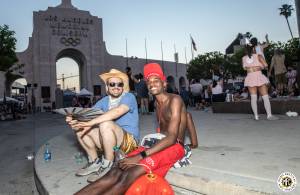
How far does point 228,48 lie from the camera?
335 ft

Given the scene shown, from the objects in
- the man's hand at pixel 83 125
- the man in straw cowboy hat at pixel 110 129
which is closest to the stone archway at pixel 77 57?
the man in straw cowboy hat at pixel 110 129

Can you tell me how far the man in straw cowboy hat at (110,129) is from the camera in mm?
3641

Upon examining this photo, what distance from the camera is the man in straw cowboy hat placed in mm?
3641

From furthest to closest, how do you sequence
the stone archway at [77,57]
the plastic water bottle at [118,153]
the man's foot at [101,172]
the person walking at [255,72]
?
1. the stone archway at [77,57]
2. the person walking at [255,72]
3. the man's foot at [101,172]
4. the plastic water bottle at [118,153]

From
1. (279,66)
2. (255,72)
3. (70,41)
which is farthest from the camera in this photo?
(70,41)

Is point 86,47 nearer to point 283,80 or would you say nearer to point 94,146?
point 283,80

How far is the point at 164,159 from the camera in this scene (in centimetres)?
310

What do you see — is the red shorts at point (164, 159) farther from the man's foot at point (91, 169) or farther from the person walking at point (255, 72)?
the person walking at point (255, 72)

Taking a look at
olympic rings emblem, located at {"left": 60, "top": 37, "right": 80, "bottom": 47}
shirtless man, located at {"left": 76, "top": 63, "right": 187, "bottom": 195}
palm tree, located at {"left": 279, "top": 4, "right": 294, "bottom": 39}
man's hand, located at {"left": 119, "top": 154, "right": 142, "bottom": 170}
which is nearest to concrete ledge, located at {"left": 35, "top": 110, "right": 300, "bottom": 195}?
shirtless man, located at {"left": 76, "top": 63, "right": 187, "bottom": 195}

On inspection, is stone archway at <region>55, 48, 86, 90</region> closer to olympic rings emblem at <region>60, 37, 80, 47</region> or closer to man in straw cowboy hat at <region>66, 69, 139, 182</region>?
olympic rings emblem at <region>60, 37, 80, 47</region>

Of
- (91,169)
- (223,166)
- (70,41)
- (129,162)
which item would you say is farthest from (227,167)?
(70,41)

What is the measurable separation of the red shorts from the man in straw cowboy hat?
0.55 m

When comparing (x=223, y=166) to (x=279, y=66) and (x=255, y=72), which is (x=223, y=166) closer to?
(x=255, y=72)

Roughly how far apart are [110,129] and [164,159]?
81cm
